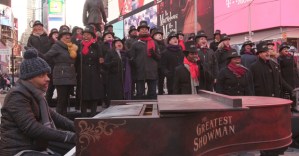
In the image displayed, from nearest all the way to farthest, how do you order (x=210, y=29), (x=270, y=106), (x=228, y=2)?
(x=270, y=106), (x=228, y=2), (x=210, y=29)

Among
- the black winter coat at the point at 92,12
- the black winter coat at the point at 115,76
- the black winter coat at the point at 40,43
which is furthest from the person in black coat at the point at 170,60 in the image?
the black winter coat at the point at 92,12

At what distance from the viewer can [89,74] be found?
27.1 feet

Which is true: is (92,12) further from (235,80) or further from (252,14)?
(252,14)

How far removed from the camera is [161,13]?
52.0m

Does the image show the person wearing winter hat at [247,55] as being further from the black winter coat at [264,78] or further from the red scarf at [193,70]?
the red scarf at [193,70]

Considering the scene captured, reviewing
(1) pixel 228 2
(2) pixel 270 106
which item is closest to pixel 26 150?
(2) pixel 270 106

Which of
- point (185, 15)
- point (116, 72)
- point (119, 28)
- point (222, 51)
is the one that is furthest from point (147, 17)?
point (116, 72)

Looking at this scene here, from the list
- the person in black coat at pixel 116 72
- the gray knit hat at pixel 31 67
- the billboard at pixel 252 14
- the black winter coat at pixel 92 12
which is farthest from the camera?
the billboard at pixel 252 14

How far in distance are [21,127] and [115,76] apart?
5339mm

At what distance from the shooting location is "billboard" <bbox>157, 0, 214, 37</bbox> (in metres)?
39.1

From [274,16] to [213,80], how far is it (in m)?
21.3

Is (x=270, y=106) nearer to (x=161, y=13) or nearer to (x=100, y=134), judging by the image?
(x=100, y=134)

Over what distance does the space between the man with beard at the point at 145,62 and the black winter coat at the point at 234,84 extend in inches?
84.4

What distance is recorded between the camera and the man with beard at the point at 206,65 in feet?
26.6
